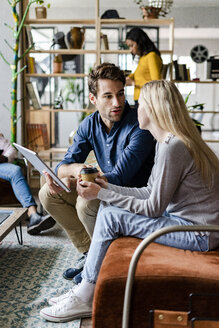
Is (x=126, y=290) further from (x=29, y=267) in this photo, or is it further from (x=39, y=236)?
(x=39, y=236)

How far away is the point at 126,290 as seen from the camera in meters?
1.38

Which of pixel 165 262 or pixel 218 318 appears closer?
pixel 218 318

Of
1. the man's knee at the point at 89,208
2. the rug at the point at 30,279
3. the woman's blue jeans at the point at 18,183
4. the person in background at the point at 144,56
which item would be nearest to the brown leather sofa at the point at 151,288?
the rug at the point at 30,279

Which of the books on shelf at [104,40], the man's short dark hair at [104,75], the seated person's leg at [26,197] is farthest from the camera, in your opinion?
the books on shelf at [104,40]

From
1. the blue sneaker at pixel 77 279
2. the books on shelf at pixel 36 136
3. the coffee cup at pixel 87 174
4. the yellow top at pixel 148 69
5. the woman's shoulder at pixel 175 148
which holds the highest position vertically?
the yellow top at pixel 148 69

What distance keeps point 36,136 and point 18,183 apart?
153cm

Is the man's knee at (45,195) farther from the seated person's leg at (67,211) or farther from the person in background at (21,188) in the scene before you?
the person in background at (21,188)

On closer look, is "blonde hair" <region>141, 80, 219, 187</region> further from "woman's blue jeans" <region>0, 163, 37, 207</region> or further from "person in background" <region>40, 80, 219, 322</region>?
"woman's blue jeans" <region>0, 163, 37, 207</region>

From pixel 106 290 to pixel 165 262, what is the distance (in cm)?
23

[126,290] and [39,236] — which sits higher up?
[126,290]

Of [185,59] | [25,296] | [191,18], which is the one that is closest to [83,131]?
[25,296]

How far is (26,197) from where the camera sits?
362 cm

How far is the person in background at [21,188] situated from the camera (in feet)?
11.0

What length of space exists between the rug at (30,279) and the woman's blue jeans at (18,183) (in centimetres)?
45
